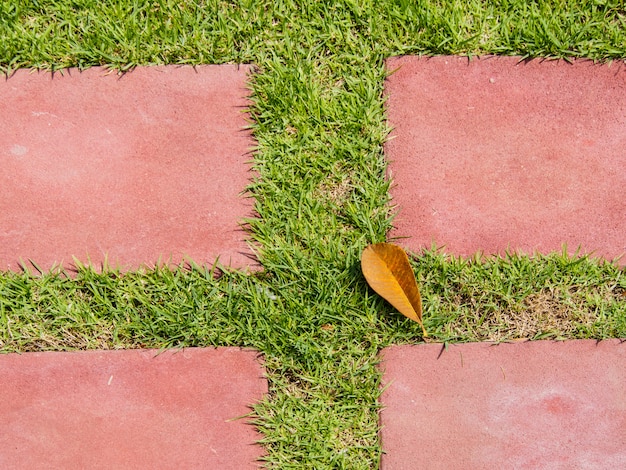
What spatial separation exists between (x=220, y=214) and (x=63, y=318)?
0.57m

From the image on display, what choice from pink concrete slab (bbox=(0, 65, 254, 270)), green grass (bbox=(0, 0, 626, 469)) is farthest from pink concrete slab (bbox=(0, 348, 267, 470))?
pink concrete slab (bbox=(0, 65, 254, 270))

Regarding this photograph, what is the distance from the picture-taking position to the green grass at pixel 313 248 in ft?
6.81

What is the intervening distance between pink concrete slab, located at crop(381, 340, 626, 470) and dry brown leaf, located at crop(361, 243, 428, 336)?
5.9 inches

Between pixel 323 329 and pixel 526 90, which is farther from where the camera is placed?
pixel 526 90

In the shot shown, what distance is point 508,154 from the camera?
2.19 metres

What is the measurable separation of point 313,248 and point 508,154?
0.69 metres

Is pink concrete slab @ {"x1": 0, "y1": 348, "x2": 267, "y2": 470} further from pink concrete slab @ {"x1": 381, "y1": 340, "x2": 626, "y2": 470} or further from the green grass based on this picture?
pink concrete slab @ {"x1": 381, "y1": 340, "x2": 626, "y2": 470}

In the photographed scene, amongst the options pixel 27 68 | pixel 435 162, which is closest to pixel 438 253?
pixel 435 162

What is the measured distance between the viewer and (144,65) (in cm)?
227

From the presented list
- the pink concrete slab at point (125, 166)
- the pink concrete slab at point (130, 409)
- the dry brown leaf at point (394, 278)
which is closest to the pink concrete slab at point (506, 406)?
the dry brown leaf at point (394, 278)

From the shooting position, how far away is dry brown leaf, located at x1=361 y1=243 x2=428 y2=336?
79.3 inches

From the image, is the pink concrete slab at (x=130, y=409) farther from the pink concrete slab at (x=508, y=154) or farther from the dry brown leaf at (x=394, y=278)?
the pink concrete slab at (x=508, y=154)

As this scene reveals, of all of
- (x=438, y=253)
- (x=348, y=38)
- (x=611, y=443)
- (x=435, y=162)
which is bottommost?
(x=611, y=443)

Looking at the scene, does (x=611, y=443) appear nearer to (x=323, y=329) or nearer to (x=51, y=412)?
(x=323, y=329)
